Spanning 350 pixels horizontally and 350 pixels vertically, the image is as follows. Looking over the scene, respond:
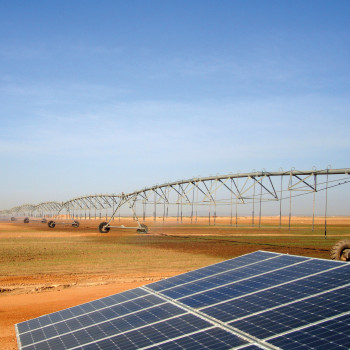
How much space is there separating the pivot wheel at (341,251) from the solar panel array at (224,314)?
16149mm

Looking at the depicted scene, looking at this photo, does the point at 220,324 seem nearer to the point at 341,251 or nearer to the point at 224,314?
the point at 224,314

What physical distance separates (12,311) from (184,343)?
13729mm

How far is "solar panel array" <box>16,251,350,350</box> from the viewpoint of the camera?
7828 mm

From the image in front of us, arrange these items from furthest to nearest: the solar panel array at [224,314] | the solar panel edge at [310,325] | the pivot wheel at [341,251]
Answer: the pivot wheel at [341,251]
the solar panel array at [224,314]
the solar panel edge at [310,325]

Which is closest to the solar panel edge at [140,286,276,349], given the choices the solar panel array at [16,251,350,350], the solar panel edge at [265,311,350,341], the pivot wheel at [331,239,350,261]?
the solar panel array at [16,251,350,350]

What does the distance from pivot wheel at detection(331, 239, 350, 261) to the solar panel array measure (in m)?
16.1

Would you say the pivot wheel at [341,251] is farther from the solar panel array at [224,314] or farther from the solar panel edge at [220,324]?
the solar panel edge at [220,324]

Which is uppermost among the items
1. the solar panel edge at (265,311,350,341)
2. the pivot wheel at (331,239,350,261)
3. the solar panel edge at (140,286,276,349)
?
the solar panel edge at (265,311,350,341)

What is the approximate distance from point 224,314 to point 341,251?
21555mm

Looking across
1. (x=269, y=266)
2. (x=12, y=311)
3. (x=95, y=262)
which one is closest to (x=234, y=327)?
(x=269, y=266)

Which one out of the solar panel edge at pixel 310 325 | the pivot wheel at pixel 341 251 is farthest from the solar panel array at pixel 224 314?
the pivot wheel at pixel 341 251

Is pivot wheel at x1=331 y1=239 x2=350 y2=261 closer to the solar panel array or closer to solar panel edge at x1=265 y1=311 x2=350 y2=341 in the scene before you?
the solar panel array

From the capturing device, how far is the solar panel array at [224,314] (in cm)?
783

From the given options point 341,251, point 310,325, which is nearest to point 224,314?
point 310,325
